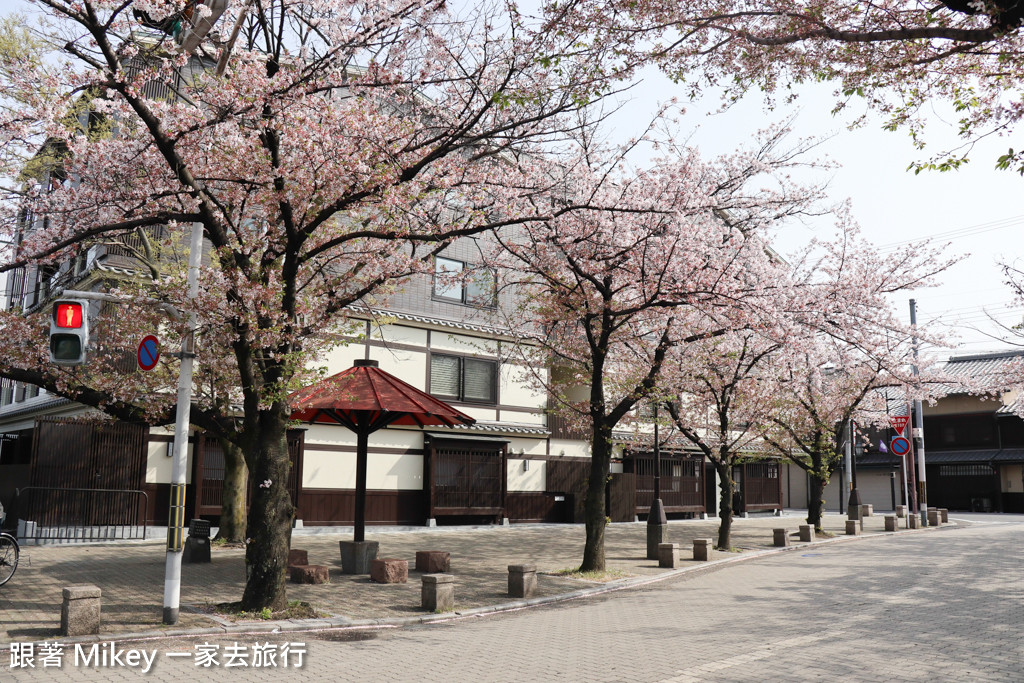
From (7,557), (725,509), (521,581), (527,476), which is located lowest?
(521,581)

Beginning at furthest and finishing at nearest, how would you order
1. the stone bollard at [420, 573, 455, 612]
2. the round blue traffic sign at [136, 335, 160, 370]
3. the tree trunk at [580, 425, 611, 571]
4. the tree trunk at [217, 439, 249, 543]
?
the tree trunk at [217, 439, 249, 543]
the tree trunk at [580, 425, 611, 571]
the stone bollard at [420, 573, 455, 612]
the round blue traffic sign at [136, 335, 160, 370]

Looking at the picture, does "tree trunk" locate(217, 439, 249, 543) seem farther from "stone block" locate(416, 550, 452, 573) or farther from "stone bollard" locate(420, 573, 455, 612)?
"stone bollard" locate(420, 573, 455, 612)

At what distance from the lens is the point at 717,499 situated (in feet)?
117

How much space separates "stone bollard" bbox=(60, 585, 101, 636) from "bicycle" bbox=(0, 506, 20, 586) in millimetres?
4003

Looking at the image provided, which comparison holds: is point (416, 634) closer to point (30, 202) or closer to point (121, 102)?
point (121, 102)

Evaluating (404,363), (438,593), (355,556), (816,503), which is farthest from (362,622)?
(816,503)

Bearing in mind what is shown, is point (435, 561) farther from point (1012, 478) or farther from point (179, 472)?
point (1012, 478)

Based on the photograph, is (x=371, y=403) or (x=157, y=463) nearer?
(x=371, y=403)

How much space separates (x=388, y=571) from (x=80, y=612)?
5603 mm

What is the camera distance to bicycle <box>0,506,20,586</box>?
38.4 ft

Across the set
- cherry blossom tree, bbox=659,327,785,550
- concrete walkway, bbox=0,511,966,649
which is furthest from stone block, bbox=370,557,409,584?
cherry blossom tree, bbox=659,327,785,550

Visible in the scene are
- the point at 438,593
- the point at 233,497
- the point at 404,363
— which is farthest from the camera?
the point at 404,363

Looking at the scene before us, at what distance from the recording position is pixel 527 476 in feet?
89.9

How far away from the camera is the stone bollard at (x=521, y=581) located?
12.4 metres
